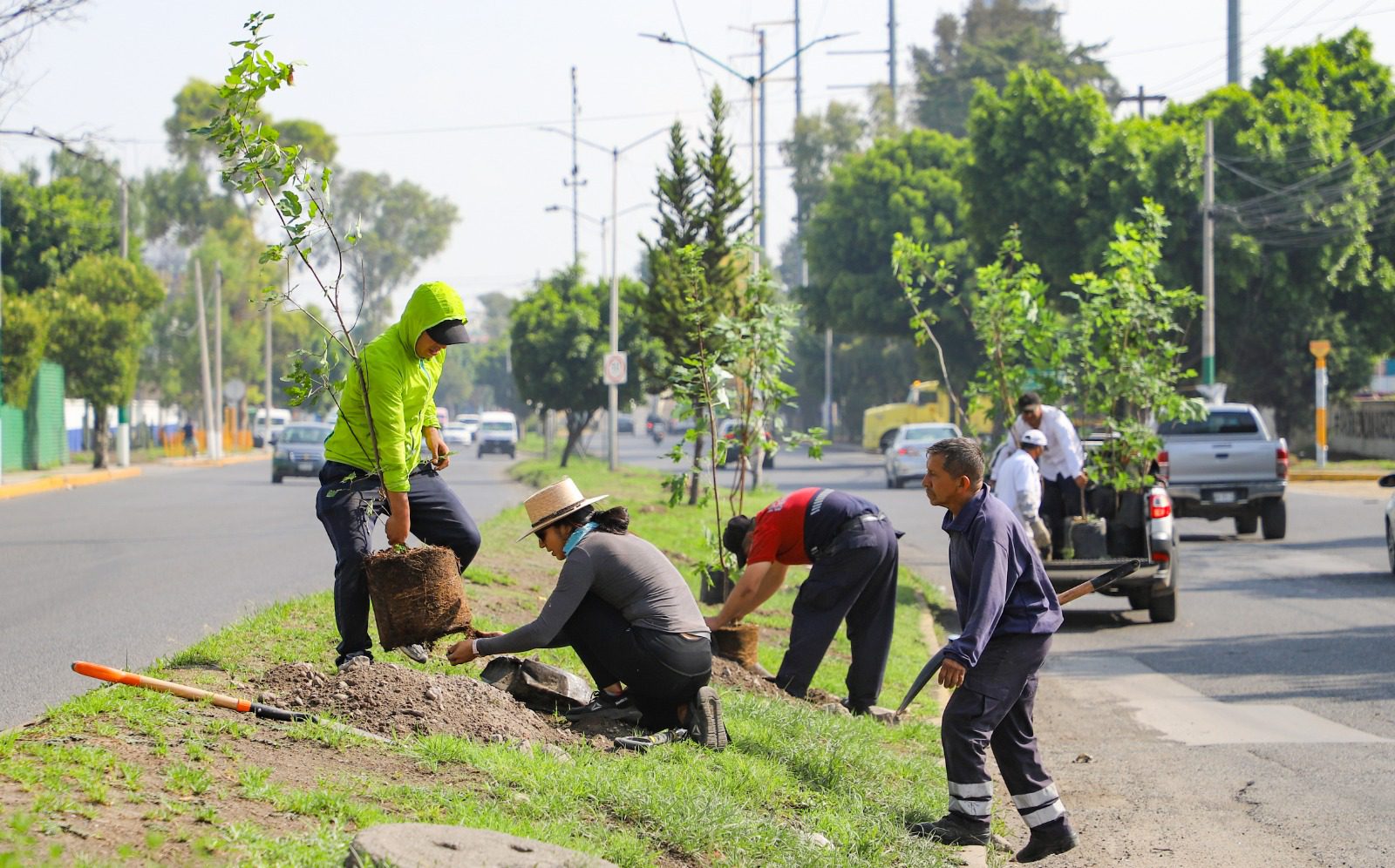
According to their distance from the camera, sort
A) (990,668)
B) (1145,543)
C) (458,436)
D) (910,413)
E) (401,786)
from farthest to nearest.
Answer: (458,436), (910,413), (1145,543), (990,668), (401,786)

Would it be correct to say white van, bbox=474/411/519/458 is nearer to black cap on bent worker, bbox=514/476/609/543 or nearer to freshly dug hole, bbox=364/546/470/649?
freshly dug hole, bbox=364/546/470/649

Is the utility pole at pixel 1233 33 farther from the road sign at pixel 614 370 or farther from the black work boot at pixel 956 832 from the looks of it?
the black work boot at pixel 956 832

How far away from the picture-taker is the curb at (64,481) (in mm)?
30609

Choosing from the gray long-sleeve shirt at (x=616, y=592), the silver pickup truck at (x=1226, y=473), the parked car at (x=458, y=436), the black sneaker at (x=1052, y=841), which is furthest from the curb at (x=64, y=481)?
the parked car at (x=458, y=436)

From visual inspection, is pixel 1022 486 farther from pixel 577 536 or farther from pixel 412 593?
pixel 412 593

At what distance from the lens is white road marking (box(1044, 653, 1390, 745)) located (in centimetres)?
888

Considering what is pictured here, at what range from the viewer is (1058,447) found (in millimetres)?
13812

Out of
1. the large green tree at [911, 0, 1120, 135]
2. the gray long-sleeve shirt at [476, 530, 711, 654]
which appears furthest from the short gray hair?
the large green tree at [911, 0, 1120, 135]

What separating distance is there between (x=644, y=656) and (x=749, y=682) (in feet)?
6.45

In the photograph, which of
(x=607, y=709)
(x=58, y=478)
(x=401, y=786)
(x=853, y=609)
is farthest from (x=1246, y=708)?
(x=58, y=478)

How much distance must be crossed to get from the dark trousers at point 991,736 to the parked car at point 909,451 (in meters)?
28.1

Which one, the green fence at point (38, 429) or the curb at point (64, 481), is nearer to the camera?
the curb at point (64, 481)

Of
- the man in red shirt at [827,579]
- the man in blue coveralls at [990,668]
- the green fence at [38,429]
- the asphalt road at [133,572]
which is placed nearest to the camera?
the man in blue coveralls at [990,668]

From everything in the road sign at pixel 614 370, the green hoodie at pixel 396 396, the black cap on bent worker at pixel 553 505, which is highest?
the road sign at pixel 614 370
